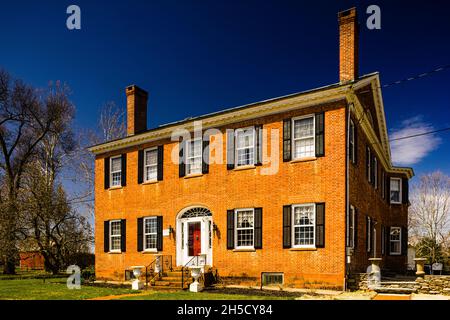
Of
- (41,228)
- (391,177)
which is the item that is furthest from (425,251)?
(41,228)

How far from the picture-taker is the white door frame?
766 inches

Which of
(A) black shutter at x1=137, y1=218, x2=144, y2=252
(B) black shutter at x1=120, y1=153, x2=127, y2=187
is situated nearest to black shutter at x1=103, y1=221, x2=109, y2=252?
(B) black shutter at x1=120, y1=153, x2=127, y2=187

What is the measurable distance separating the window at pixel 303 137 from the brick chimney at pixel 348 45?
2.44m

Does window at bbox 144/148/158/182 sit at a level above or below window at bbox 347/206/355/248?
above

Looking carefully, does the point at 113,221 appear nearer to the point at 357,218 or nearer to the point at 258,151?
the point at 258,151

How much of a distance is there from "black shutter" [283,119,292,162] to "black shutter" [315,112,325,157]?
115cm

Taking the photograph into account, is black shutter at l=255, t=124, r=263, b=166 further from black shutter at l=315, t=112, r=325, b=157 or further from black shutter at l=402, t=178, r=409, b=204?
black shutter at l=402, t=178, r=409, b=204

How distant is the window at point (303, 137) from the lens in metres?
17.0

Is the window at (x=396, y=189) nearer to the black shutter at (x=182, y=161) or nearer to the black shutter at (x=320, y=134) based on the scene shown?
the black shutter at (x=320, y=134)

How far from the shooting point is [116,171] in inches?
940

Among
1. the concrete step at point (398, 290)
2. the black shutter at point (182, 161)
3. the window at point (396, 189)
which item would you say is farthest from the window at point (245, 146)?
the window at point (396, 189)

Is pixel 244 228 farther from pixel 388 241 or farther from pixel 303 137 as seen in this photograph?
pixel 388 241
